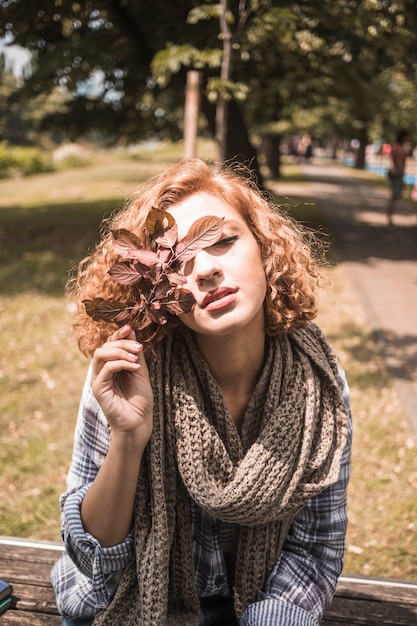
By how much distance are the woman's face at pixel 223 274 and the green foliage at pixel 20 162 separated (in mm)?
32249

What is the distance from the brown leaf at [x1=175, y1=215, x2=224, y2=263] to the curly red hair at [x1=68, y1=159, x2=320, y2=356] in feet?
0.55

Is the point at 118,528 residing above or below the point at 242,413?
below

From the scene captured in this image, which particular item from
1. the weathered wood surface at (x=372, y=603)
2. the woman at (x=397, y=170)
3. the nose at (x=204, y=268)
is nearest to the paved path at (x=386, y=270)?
the woman at (x=397, y=170)

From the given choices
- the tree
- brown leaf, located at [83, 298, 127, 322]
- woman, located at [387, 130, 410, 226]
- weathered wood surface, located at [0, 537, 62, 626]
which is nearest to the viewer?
brown leaf, located at [83, 298, 127, 322]

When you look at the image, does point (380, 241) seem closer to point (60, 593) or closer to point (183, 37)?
point (183, 37)

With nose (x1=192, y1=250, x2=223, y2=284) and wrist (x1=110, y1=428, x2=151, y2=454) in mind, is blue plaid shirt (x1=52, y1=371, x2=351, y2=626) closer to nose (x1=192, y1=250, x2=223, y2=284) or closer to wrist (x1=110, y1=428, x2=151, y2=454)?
wrist (x1=110, y1=428, x2=151, y2=454)

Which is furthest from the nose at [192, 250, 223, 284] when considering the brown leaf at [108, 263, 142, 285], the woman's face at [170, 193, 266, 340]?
the brown leaf at [108, 263, 142, 285]

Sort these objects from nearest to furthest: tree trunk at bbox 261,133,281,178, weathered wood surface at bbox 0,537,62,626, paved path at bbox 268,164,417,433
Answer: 1. weathered wood surface at bbox 0,537,62,626
2. paved path at bbox 268,164,417,433
3. tree trunk at bbox 261,133,281,178

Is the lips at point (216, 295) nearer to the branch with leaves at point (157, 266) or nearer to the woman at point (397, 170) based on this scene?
the branch with leaves at point (157, 266)

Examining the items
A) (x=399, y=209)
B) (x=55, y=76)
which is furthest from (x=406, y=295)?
(x=399, y=209)

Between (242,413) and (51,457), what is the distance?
3091mm

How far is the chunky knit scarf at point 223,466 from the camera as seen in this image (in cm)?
165

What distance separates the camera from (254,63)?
12016mm

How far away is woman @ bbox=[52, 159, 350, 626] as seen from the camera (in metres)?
1.57
